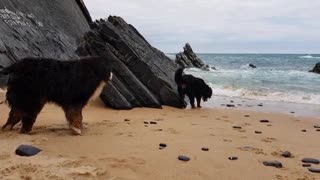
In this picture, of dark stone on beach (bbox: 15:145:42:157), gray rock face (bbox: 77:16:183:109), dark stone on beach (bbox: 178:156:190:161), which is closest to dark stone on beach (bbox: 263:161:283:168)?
dark stone on beach (bbox: 178:156:190:161)

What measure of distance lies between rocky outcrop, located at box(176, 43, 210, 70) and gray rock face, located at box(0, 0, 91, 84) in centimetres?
2515

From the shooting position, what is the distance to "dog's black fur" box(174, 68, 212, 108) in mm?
12961

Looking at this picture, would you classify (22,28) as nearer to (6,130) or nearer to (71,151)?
(6,130)

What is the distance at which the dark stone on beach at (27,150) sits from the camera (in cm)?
555

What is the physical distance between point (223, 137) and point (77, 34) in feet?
50.7

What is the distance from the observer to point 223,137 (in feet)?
25.1

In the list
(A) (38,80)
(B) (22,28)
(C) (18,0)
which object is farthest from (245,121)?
(C) (18,0)

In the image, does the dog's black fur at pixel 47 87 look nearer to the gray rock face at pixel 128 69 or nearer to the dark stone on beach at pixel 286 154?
the dark stone on beach at pixel 286 154

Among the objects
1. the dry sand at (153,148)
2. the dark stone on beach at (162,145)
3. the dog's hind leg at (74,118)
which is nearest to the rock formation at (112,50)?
the dry sand at (153,148)

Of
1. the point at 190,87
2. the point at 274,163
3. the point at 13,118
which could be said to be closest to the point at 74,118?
the point at 13,118

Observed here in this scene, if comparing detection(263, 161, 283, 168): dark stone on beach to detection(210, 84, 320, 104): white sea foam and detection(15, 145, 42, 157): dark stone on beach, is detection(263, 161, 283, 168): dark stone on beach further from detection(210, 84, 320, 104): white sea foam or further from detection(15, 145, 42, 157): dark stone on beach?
detection(210, 84, 320, 104): white sea foam

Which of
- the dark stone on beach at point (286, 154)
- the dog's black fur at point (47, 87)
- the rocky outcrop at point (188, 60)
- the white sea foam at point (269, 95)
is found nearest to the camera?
the dark stone on beach at point (286, 154)

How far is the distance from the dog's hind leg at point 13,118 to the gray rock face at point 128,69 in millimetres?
3893

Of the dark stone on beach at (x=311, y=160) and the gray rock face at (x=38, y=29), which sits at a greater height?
A: the gray rock face at (x=38, y=29)
